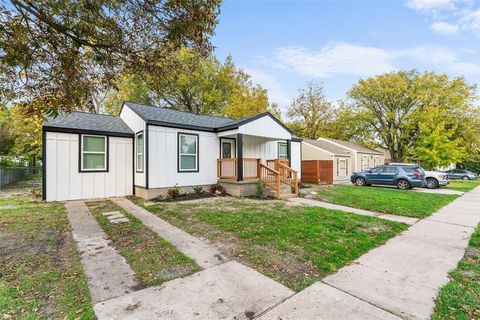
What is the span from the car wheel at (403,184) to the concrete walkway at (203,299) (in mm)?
14437

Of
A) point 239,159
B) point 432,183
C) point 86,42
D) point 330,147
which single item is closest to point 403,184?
point 432,183

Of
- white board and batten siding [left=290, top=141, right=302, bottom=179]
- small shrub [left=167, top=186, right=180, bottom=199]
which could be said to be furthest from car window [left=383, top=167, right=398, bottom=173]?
small shrub [left=167, top=186, right=180, bottom=199]

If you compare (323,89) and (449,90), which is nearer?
(449,90)

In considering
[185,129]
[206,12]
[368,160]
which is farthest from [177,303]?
[368,160]

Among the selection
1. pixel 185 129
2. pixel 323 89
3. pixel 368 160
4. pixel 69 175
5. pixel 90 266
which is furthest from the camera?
pixel 323 89

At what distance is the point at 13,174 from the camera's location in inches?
697

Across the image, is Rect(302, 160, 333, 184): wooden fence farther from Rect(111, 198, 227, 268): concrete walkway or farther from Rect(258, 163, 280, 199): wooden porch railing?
Rect(111, 198, 227, 268): concrete walkway

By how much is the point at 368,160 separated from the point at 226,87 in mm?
18172

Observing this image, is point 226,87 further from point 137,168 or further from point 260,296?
point 260,296

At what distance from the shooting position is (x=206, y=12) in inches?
172

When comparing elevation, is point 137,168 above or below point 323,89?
below

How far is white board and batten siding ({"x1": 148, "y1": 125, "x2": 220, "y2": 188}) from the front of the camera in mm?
9585

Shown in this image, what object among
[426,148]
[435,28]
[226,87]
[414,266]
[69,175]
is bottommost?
[414,266]

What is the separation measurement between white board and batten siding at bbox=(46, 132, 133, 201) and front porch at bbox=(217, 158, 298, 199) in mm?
4225
